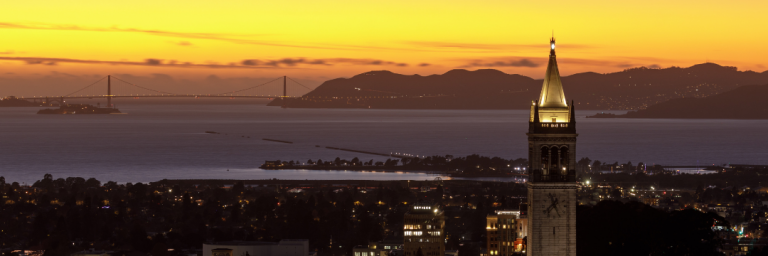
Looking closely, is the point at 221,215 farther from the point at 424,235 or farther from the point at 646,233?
the point at 646,233

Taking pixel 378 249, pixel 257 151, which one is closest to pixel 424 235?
pixel 378 249

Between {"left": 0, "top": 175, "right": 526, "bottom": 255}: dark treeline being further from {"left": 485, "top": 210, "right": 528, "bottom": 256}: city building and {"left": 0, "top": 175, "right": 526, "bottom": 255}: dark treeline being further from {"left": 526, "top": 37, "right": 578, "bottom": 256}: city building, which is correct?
{"left": 526, "top": 37, "right": 578, "bottom": 256}: city building

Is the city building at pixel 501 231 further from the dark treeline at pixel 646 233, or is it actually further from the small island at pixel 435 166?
the small island at pixel 435 166

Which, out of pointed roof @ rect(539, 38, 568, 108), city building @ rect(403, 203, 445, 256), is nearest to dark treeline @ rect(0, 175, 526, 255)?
city building @ rect(403, 203, 445, 256)


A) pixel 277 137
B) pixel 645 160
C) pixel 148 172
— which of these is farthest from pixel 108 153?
pixel 645 160

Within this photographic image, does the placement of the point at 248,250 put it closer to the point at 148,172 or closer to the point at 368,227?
the point at 368,227

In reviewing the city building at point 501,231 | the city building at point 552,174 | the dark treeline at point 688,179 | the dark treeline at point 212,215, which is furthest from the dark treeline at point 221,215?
the city building at point 552,174

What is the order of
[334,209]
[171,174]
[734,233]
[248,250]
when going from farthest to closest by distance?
1. [171,174]
2. [334,209]
3. [734,233]
4. [248,250]
